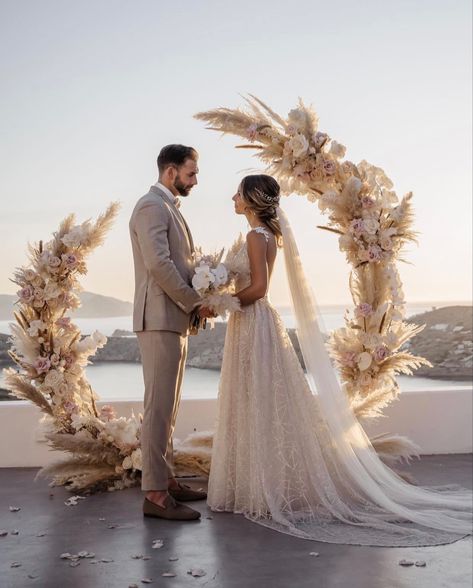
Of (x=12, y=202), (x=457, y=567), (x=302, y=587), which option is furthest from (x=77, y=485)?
(x=12, y=202)

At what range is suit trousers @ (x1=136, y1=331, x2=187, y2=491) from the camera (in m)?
3.98

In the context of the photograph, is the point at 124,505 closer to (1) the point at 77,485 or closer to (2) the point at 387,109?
(1) the point at 77,485

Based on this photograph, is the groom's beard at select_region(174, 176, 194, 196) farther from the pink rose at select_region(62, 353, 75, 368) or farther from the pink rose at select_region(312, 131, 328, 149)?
the pink rose at select_region(62, 353, 75, 368)

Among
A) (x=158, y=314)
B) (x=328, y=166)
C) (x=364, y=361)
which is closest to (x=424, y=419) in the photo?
(x=364, y=361)

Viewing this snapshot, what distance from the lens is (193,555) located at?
3.34m

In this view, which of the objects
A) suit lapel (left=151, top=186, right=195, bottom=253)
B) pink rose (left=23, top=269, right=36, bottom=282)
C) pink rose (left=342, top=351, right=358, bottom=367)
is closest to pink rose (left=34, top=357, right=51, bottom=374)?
pink rose (left=23, top=269, right=36, bottom=282)

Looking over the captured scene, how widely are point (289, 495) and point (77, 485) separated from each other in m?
1.30

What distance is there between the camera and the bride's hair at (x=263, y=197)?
419 centimetres

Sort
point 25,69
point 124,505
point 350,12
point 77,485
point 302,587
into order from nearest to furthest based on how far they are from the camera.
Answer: point 302,587 < point 124,505 < point 77,485 < point 350,12 < point 25,69

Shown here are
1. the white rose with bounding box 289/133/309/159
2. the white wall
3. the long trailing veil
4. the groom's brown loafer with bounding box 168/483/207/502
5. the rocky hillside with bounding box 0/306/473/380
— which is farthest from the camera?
the rocky hillside with bounding box 0/306/473/380

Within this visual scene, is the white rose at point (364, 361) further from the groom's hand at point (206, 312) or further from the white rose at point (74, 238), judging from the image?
the white rose at point (74, 238)

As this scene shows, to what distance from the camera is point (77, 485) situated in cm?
454

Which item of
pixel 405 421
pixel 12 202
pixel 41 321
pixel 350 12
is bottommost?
pixel 405 421

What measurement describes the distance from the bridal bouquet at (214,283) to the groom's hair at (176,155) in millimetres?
499
